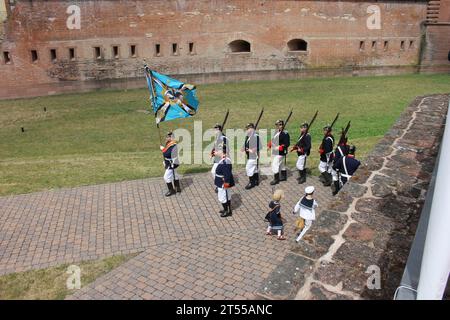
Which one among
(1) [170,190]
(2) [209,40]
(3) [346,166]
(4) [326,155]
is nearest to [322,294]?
(3) [346,166]

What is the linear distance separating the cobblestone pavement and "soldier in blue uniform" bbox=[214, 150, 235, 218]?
26 centimetres

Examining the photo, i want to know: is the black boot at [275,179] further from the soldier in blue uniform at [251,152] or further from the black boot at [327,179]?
the black boot at [327,179]

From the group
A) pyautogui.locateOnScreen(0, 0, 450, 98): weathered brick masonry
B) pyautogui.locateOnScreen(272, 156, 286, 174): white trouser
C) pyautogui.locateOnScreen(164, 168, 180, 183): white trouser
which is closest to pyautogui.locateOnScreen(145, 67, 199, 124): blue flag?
pyautogui.locateOnScreen(164, 168, 180, 183): white trouser

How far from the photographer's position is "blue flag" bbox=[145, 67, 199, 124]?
409 inches

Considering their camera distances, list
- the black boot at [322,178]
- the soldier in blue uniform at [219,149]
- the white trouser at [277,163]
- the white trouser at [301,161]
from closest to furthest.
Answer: the soldier in blue uniform at [219,149]
the white trouser at [277,163]
the white trouser at [301,161]
the black boot at [322,178]

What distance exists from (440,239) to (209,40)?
26615 millimetres

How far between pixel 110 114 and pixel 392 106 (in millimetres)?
14272

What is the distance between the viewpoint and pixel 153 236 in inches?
313

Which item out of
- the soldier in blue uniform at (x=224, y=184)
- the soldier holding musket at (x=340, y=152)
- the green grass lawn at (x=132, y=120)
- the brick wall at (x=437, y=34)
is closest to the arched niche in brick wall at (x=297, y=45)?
the green grass lawn at (x=132, y=120)

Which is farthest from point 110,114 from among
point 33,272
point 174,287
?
point 174,287

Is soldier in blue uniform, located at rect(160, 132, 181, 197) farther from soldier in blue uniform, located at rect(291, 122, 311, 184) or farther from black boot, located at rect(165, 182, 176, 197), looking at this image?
soldier in blue uniform, located at rect(291, 122, 311, 184)

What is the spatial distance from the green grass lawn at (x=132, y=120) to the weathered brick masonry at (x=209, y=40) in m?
1.71

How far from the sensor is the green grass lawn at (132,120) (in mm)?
12000

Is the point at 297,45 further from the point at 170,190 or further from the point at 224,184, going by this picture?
the point at 224,184
